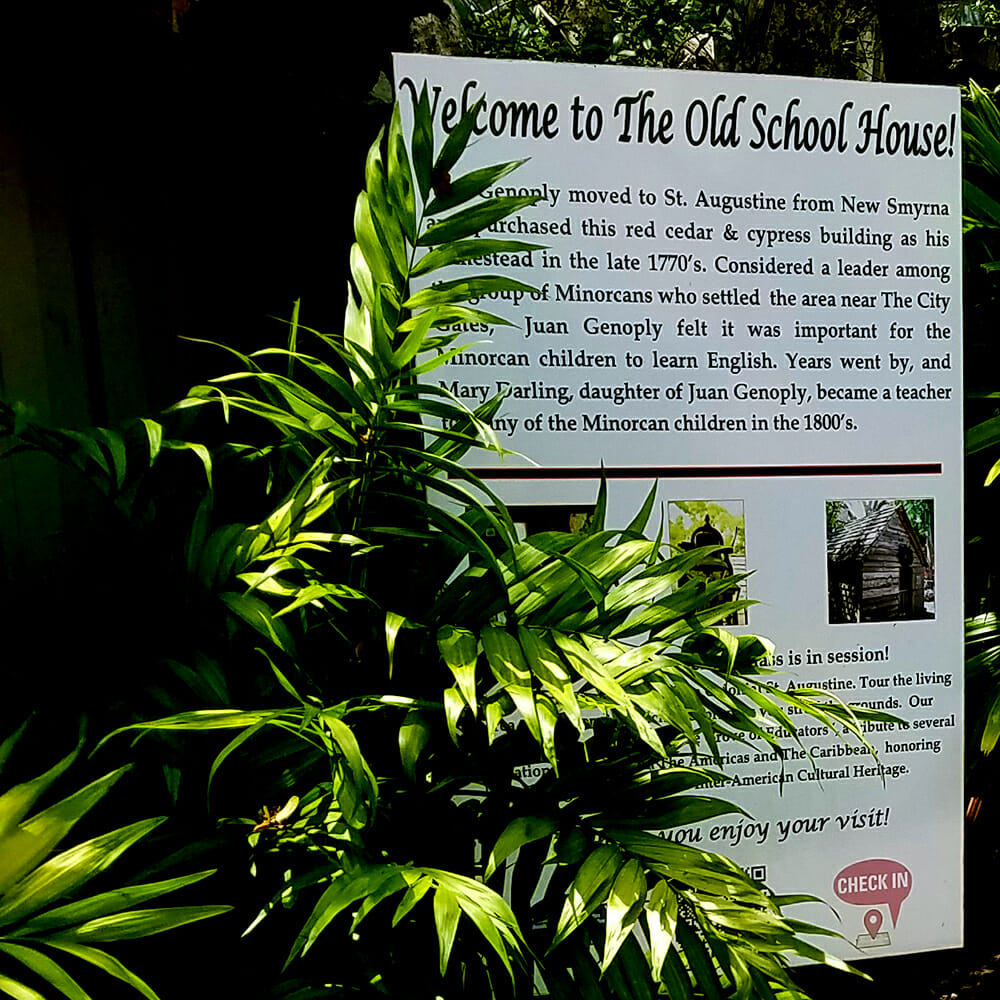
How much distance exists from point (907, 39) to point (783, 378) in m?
1.72

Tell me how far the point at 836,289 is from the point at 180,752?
1423mm

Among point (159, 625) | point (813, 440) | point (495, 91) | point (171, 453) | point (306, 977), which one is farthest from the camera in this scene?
point (813, 440)

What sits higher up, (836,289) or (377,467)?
(836,289)

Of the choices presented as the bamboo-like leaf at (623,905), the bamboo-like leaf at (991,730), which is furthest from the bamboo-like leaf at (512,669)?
the bamboo-like leaf at (991,730)

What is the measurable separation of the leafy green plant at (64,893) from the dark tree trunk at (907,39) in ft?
9.63

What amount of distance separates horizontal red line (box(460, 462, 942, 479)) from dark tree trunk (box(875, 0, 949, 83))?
1595 mm

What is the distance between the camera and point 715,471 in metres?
1.96

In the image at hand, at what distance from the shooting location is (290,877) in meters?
1.43

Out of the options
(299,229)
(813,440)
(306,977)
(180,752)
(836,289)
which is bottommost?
(306,977)

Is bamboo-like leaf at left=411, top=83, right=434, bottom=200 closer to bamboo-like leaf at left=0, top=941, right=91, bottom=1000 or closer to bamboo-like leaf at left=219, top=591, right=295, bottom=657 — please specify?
bamboo-like leaf at left=219, top=591, right=295, bottom=657

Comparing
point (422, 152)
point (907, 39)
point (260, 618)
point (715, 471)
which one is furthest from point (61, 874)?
point (907, 39)

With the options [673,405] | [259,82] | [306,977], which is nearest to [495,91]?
[259,82]

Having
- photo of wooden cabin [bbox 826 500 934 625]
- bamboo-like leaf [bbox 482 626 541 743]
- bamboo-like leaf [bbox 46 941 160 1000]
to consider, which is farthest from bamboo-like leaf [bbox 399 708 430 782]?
photo of wooden cabin [bbox 826 500 934 625]

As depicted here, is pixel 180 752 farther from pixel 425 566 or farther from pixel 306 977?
pixel 425 566
